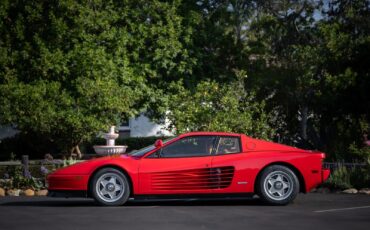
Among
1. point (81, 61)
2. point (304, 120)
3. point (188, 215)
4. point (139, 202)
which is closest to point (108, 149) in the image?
point (81, 61)

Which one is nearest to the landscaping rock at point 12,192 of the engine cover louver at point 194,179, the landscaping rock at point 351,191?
the engine cover louver at point 194,179

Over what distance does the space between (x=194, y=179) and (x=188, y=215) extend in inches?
58.1

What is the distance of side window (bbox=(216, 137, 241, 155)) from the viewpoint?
38.7 ft

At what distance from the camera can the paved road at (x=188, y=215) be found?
895cm

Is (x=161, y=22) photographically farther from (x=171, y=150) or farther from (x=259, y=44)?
(x=171, y=150)

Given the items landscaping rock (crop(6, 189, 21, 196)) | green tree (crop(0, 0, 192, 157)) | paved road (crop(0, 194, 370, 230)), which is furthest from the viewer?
green tree (crop(0, 0, 192, 157))

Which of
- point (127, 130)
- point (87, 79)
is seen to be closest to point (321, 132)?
point (87, 79)

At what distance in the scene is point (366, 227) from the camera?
8805 mm

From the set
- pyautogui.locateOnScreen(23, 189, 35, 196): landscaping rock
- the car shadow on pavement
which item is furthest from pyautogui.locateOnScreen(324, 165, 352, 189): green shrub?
pyautogui.locateOnScreen(23, 189, 35, 196): landscaping rock

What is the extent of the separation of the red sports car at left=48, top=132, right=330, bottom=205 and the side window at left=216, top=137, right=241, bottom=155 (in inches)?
4.5

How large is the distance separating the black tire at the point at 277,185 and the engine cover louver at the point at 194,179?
0.53m

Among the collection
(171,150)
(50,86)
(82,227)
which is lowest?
(82,227)

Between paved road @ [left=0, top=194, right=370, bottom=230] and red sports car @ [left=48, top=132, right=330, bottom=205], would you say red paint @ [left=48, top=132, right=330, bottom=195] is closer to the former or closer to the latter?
red sports car @ [left=48, top=132, right=330, bottom=205]

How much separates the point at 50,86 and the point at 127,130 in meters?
11.5
